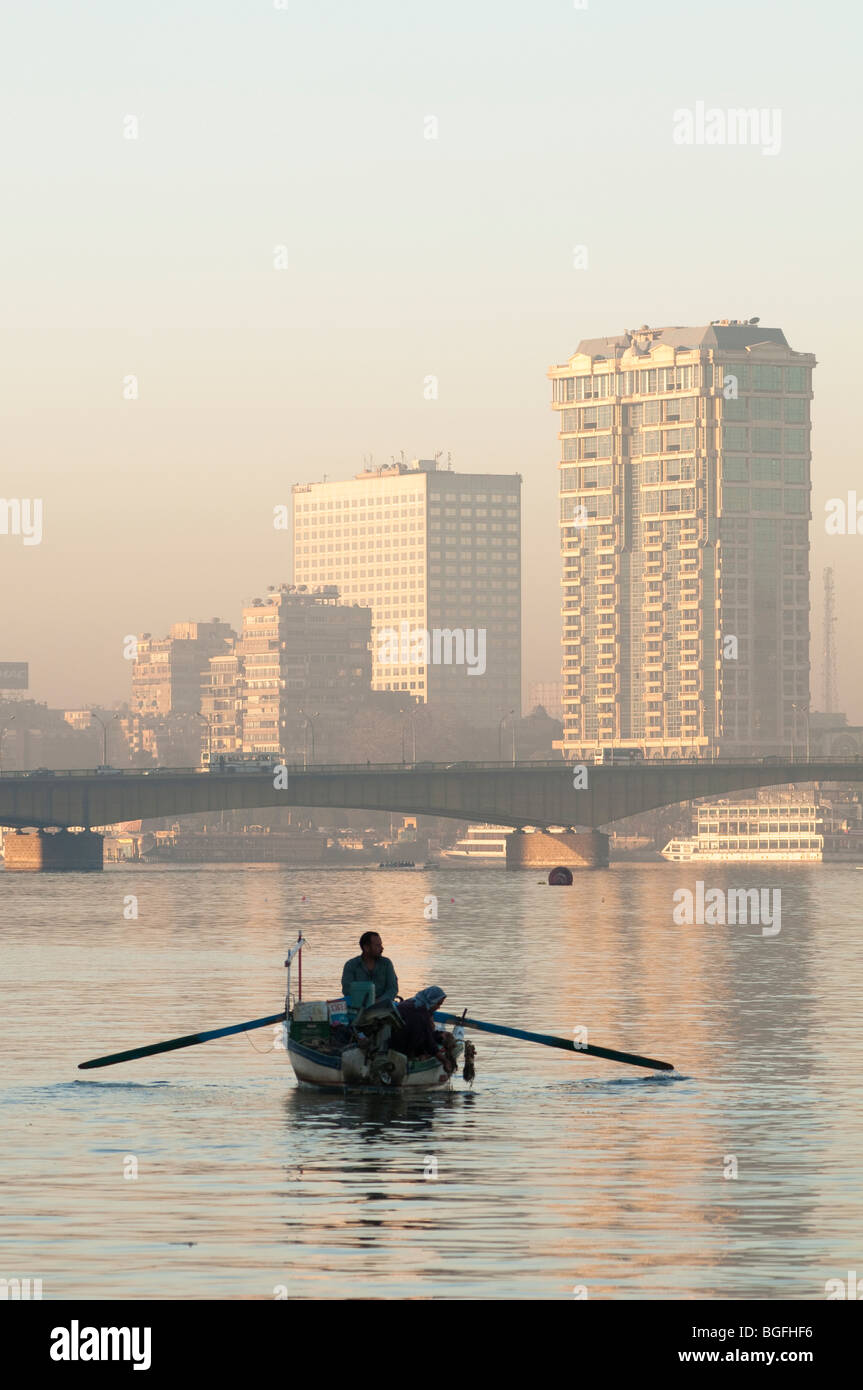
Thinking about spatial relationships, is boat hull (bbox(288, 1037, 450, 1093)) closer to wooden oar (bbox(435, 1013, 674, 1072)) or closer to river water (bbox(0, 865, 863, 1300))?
river water (bbox(0, 865, 863, 1300))

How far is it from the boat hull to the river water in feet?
1.11

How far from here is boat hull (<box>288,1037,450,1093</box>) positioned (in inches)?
1909

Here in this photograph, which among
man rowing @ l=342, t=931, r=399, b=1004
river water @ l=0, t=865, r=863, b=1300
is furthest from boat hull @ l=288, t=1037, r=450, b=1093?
man rowing @ l=342, t=931, r=399, b=1004

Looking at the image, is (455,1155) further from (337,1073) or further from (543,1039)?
(543,1039)

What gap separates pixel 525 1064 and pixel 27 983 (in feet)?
127

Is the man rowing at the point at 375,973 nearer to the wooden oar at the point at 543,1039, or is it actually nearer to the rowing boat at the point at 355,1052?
the rowing boat at the point at 355,1052

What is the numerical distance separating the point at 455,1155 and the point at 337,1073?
8.69 meters

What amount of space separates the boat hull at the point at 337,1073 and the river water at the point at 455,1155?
0.34 meters

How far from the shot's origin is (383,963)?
46.6m

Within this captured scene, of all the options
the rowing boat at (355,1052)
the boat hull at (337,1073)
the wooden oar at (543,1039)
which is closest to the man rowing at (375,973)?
the rowing boat at (355,1052)

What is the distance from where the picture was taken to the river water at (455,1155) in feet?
97.0

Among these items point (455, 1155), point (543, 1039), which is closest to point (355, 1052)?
point (543, 1039)
